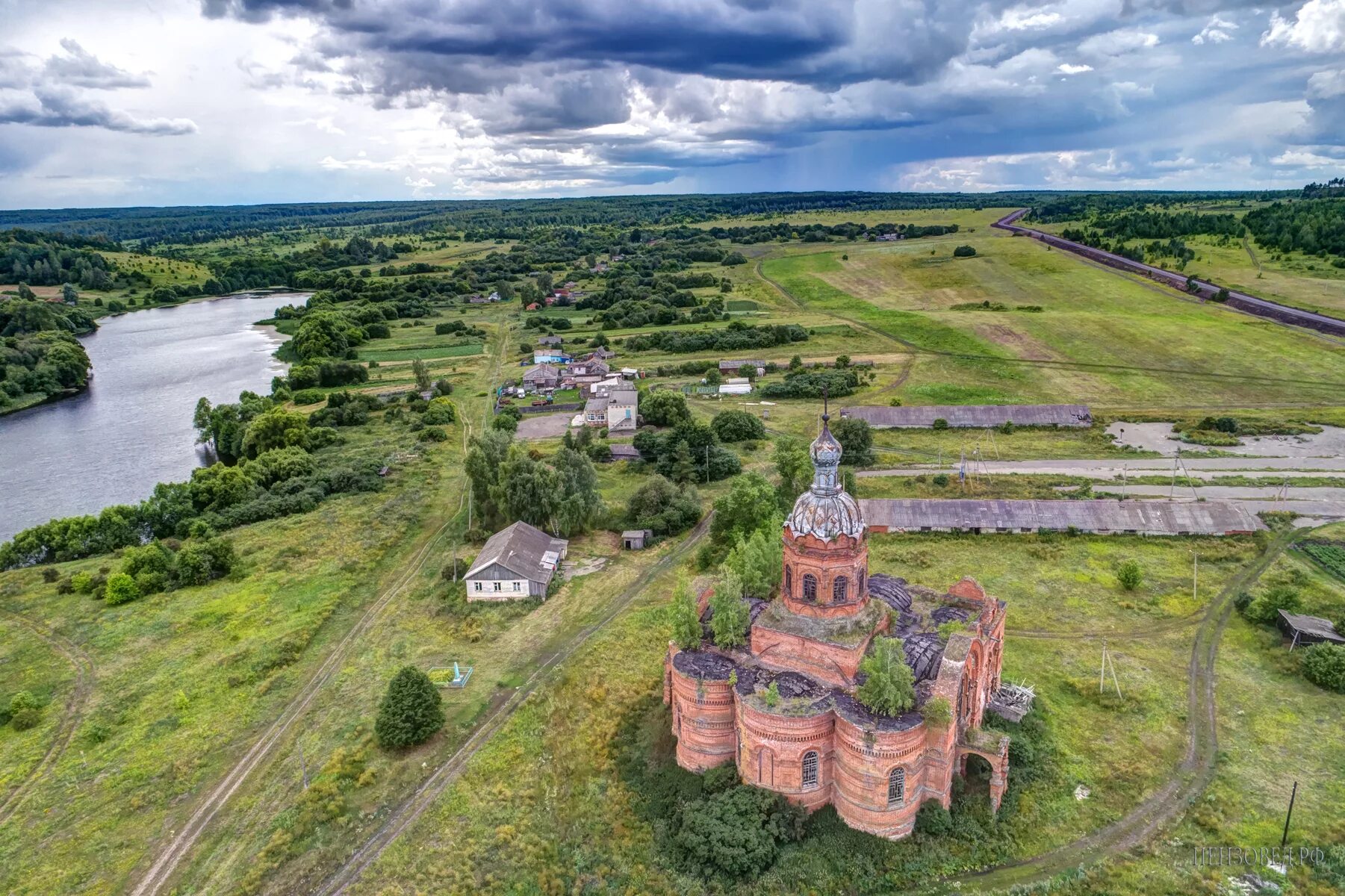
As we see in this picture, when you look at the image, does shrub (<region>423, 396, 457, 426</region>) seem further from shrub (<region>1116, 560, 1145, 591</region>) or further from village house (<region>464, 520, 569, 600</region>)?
shrub (<region>1116, 560, 1145, 591</region>)

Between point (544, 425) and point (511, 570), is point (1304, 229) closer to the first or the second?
point (544, 425)

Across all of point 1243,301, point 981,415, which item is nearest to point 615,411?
point 981,415

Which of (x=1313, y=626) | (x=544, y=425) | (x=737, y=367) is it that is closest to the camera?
(x=1313, y=626)

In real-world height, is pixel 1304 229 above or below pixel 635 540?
above

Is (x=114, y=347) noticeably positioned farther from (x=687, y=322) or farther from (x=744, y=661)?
(x=744, y=661)

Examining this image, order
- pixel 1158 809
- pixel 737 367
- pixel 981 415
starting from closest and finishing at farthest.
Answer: pixel 1158 809 → pixel 981 415 → pixel 737 367

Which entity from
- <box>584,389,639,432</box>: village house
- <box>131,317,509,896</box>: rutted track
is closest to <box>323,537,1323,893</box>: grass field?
<box>131,317,509,896</box>: rutted track
